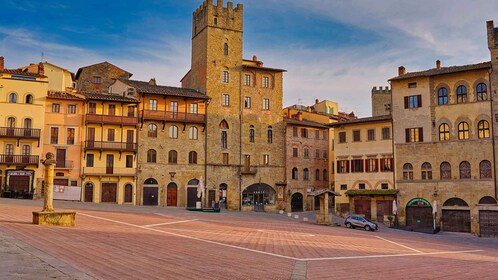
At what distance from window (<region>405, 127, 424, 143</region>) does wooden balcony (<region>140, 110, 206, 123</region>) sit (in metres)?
21.7

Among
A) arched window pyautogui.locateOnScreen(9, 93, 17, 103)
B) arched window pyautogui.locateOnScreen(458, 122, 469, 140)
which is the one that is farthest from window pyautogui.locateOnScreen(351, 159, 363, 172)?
arched window pyautogui.locateOnScreen(9, 93, 17, 103)

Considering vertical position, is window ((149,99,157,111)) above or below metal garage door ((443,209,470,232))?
above

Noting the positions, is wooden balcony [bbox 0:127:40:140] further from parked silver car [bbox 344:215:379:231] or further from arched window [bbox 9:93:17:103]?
parked silver car [bbox 344:215:379:231]

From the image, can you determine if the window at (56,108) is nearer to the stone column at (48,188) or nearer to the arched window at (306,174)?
the stone column at (48,188)

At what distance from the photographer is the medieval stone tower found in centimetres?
5534

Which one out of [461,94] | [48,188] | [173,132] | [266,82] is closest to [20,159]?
[173,132]

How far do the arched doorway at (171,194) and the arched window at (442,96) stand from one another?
2844 centimetres

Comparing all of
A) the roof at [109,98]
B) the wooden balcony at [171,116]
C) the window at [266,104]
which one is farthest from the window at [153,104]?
the window at [266,104]

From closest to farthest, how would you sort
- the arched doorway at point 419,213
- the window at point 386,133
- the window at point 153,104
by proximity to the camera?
the arched doorway at point 419,213, the window at point 386,133, the window at point 153,104

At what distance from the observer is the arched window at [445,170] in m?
46.3

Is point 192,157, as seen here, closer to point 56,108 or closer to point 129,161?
point 129,161

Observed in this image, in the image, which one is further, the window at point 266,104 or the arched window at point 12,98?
the window at point 266,104

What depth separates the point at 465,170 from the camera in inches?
1788

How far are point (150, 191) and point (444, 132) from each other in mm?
30164
